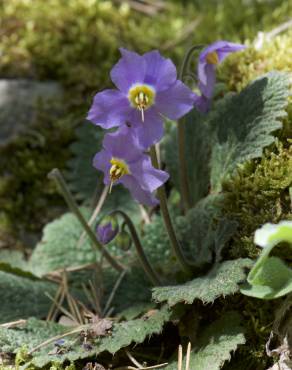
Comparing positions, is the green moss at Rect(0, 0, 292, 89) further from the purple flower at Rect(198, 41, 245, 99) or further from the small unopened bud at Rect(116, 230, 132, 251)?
the small unopened bud at Rect(116, 230, 132, 251)

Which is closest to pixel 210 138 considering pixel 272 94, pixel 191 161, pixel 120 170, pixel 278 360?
pixel 191 161

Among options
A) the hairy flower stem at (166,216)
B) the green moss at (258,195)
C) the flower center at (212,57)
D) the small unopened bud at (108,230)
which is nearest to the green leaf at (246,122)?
the green moss at (258,195)

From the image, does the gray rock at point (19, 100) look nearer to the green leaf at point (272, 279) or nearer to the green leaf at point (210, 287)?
the green leaf at point (210, 287)

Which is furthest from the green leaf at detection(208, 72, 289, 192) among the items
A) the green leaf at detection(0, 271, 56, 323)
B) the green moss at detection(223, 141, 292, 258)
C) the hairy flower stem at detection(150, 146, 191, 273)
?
the green leaf at detection(0, 271, 56, 323)

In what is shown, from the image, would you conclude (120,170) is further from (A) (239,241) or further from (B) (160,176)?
(A) (239,241)

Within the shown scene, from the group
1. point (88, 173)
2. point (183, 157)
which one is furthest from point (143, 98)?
point (88, 173)

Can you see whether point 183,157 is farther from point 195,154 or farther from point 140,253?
point 140,253
